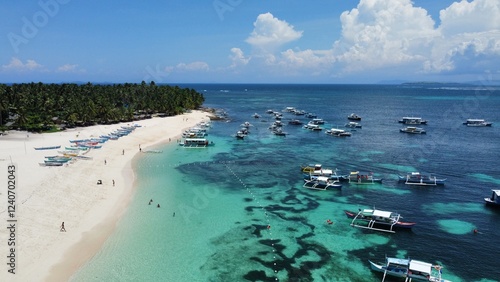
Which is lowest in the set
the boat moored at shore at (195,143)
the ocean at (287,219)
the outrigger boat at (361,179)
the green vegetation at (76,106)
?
the ocean at (287,219)

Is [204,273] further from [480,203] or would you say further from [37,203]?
[480,203]

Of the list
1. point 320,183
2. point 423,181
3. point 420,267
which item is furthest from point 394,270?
point 423,181

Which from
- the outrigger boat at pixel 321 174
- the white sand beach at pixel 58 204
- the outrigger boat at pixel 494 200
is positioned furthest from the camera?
the outrigger boat at pixel 321 174

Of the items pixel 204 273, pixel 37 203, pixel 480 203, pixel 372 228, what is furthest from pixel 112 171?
pixel 480 203

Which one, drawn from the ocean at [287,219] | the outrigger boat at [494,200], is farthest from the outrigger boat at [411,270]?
the outrigger boat at [494,200]

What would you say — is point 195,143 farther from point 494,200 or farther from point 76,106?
point 494,200

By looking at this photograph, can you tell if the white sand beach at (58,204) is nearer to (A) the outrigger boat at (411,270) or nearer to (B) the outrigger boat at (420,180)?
(A) the outrigger boat at (411,270)

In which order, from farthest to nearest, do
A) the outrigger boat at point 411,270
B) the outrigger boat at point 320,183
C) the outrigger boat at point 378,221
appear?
the outrigger boat at point 320,183 → the outrigger boat at point 378,221 → the outrigger boat at point 411,270
